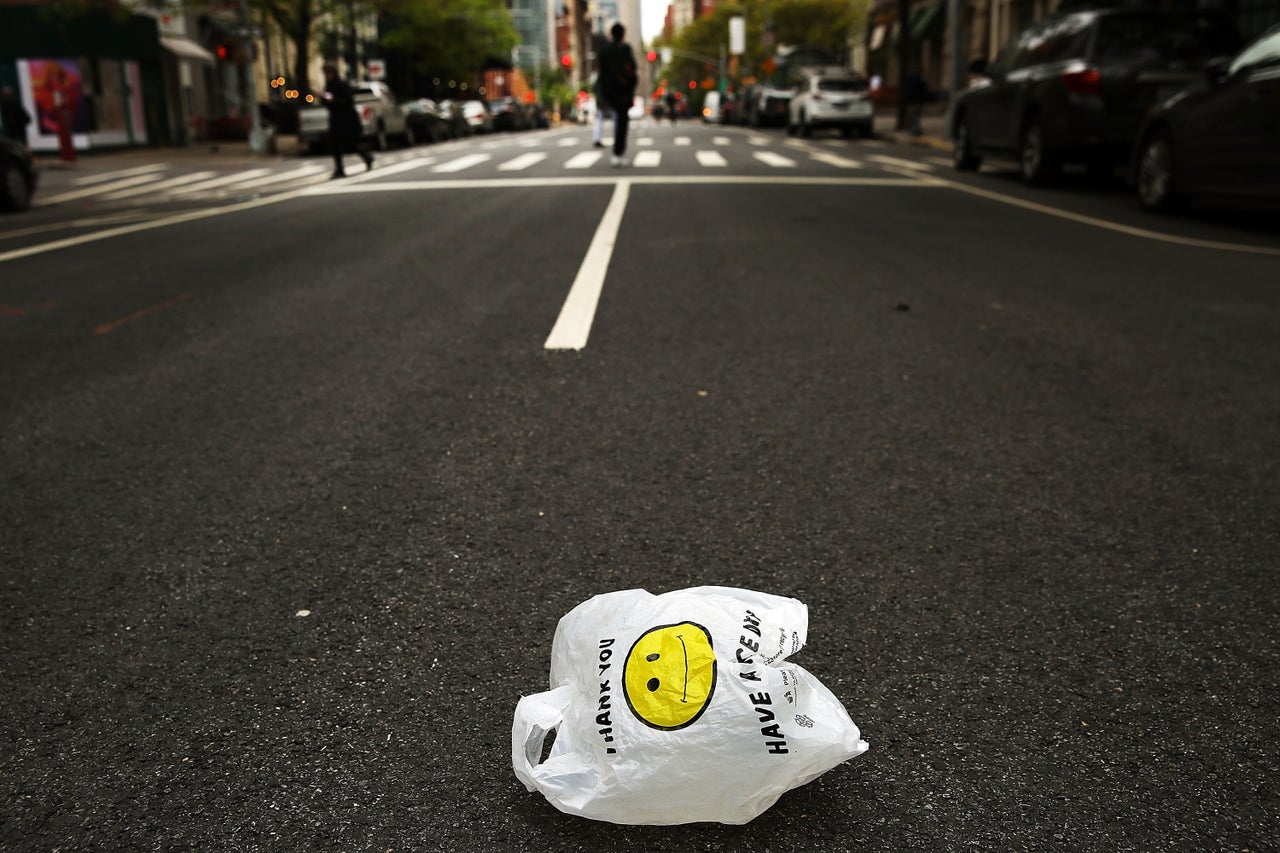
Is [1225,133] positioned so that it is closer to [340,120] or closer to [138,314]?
[138,314]

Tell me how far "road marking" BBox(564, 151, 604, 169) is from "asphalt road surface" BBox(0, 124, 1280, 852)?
37.7 feet

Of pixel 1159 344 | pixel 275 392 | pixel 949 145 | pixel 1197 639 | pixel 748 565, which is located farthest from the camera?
pixel 949 145

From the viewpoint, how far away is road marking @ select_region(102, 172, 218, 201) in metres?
16.9

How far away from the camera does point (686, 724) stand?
168 cm

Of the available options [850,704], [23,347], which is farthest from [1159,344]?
[23,347]

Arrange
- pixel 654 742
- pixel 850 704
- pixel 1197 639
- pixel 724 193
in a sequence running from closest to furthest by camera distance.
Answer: pixel 654 742, pixel 850 704, pixel 1197 639, pixel 724 193

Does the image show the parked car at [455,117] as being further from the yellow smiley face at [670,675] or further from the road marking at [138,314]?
the yellow smiley face at [670,675]

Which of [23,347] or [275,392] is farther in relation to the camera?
[23,347]

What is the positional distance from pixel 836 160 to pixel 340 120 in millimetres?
8219

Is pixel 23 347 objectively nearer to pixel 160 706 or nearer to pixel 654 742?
pixel 160 706

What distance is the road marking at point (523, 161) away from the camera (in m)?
18.1

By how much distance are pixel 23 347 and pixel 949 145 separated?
21.4m

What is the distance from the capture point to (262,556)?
283 cm

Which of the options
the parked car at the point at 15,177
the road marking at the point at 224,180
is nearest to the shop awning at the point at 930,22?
the road marking at the point at 224,180
